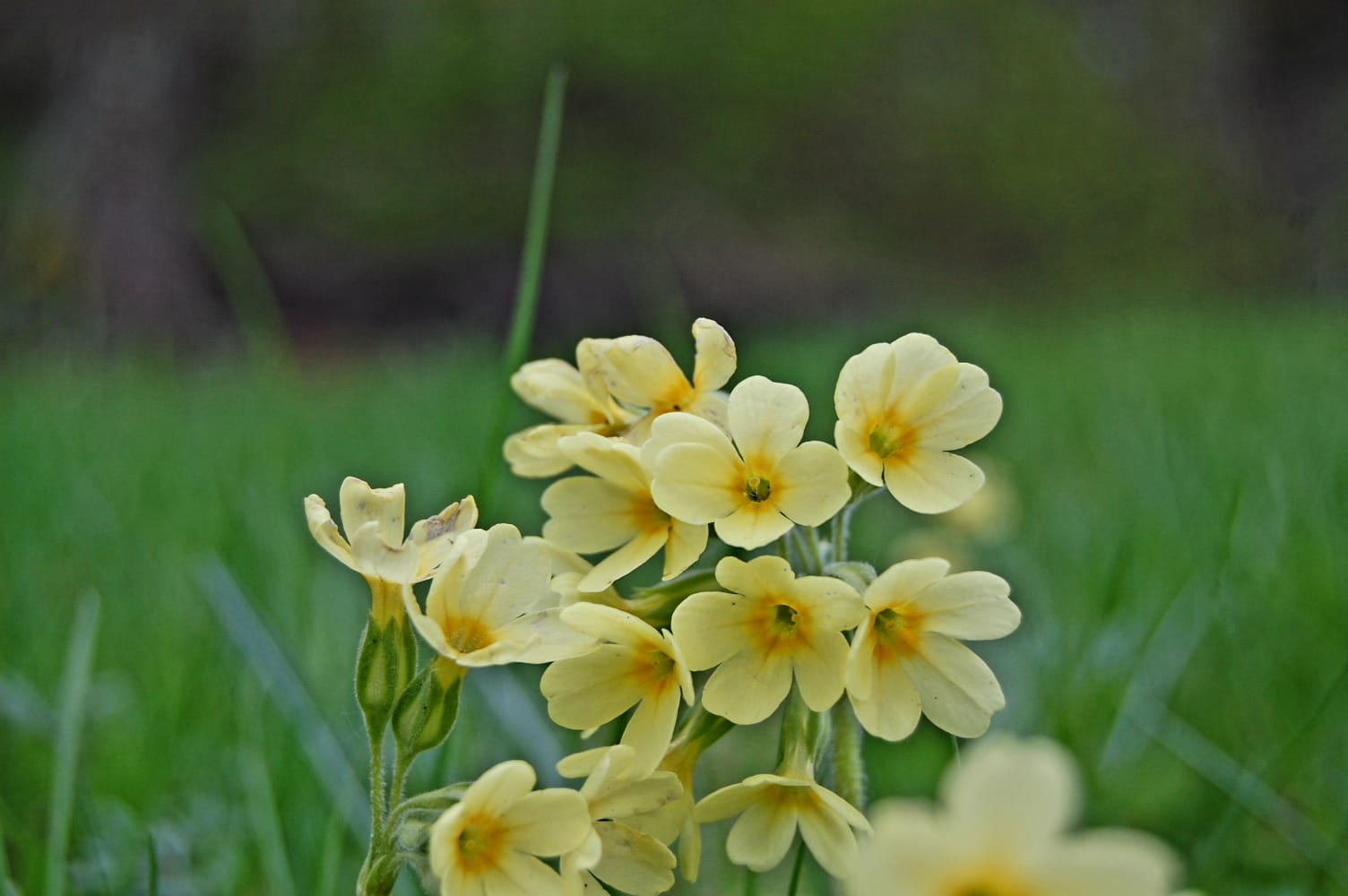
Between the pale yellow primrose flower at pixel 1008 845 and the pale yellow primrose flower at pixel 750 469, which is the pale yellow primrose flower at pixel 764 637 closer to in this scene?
the pale yellow primrose flower at pixel 750 469

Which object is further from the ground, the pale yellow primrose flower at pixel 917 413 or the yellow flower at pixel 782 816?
the pale yellow primrose flower at pixel 917 413

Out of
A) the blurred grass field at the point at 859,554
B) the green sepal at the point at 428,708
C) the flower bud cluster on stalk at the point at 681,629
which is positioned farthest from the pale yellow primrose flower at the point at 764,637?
the blurred grass field at the point at 859,554

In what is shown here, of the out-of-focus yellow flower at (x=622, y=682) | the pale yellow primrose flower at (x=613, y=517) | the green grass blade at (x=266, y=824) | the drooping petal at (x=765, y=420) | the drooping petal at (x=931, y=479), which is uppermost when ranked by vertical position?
the drooping petal at (x=765, y=420)

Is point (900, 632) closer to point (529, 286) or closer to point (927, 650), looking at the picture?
point (927, 650)

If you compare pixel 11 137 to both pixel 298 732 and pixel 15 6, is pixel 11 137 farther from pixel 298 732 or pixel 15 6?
pixel 298 732

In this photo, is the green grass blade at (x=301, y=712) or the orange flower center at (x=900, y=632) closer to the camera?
the orange flower center at (x=900, y=632)

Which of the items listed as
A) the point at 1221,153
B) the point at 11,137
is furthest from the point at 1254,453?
the point at 1221,153

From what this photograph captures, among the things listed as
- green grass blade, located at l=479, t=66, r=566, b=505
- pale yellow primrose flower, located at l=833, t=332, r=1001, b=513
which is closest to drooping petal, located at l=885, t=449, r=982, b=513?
pale yellow primrose flower, located at l=833, t=332, r=1001, b=513

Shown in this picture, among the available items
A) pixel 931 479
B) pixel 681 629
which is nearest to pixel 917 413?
pixel 931 479

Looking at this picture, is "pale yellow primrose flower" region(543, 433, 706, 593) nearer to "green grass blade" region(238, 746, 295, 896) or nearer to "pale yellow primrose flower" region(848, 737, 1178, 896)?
"pale yellow primrose flower" region(848, 737, 1178, 896)
